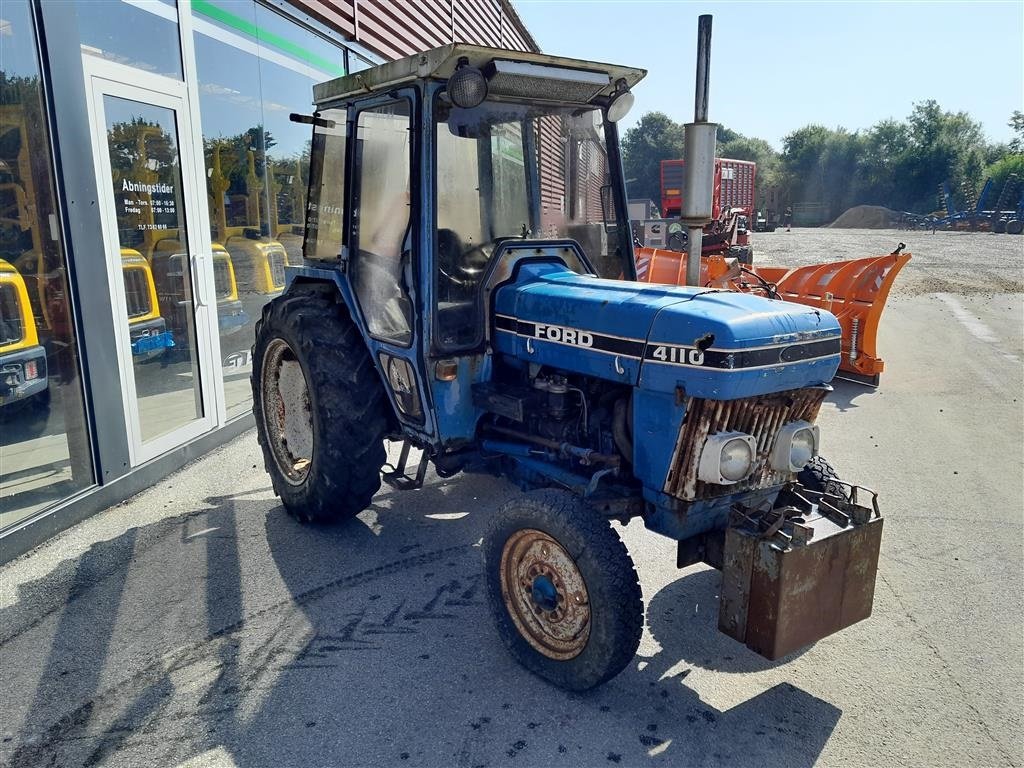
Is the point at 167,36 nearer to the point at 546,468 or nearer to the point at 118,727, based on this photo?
the point at 546,468

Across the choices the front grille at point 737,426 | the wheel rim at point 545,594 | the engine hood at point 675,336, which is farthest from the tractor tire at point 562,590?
the engine hood at point 675,336

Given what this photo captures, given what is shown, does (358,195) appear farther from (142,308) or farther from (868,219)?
(868,219)

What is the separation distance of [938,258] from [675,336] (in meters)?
21.0

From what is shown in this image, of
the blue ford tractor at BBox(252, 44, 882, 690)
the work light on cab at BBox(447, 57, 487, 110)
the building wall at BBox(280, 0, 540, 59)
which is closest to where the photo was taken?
the blue ford tractor at BBox(252, 44, 882, 690)

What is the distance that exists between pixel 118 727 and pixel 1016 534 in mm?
4536

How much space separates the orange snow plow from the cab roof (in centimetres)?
365

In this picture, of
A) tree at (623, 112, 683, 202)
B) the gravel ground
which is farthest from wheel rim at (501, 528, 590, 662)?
tree at (623, 112, 683, 202)

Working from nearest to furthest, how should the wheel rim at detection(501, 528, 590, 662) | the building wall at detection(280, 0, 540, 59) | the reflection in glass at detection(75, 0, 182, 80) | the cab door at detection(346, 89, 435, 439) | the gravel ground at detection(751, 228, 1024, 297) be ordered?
the wheel rim at detection(501, 528, 590, 662) < the cab door at detection(346, 89, 435, 439) < the reflection in glass at detection(75, 0, 182, 80) < the building wall at detection(280, 0, 540, 59) < the gravel ground at detection(751, 228, 1024, 297)

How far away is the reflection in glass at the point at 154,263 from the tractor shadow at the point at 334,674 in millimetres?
1421

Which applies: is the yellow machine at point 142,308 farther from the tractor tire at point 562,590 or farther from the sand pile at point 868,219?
the sand pile at point 868,219

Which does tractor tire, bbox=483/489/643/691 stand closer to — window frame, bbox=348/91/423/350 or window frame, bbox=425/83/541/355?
window frame, bbox=425/83/541/355

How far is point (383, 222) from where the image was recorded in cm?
378

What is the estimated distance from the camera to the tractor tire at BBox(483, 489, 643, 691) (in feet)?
8.83

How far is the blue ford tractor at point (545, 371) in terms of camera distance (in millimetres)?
2729
